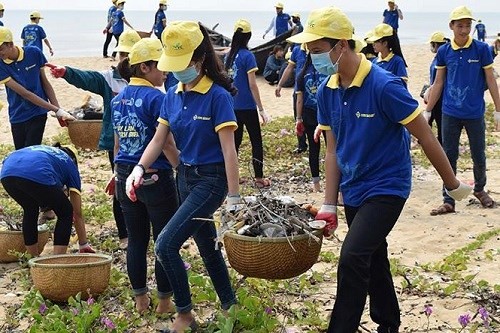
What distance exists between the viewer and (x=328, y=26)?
370 cm

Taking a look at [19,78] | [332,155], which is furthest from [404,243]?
[19,78]

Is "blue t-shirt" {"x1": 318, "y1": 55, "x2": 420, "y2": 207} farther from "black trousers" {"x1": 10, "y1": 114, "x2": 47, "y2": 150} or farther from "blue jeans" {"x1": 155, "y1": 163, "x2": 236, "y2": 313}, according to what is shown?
"black trousers" {"x1": 10, "y1": 114, "x2": 47, "y2": 150}

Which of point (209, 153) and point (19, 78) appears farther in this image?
point (19, 78)

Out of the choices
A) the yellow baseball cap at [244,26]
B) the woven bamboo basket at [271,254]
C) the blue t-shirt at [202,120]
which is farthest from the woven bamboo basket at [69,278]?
the yellow baseball cap at [244,26]

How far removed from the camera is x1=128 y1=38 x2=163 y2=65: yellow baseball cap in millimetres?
4584

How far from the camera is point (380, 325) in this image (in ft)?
13.5

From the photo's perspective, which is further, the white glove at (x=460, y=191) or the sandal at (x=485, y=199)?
the sandal at (x=485, y=199)

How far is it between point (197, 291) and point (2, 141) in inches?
328

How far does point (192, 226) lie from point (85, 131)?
3066mm

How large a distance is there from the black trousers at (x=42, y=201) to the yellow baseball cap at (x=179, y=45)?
5.97 feet

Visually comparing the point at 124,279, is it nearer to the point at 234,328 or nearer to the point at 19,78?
the point at 234,328

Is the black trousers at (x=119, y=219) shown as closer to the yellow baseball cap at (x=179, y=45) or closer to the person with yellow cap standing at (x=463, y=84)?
the yellow baseball cap at (x=179, y=45)

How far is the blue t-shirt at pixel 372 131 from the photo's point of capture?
142 inches

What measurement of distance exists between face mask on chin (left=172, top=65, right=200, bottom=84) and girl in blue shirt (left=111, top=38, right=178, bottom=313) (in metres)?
0.44
